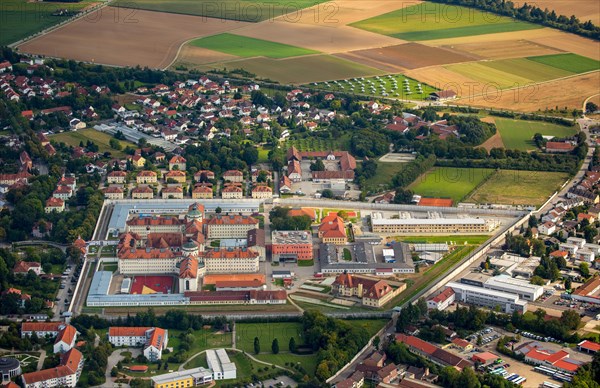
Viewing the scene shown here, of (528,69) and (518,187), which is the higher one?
(528,69)

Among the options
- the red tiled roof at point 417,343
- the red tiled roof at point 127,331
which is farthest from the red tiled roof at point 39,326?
the red tiled roof at point 417,343

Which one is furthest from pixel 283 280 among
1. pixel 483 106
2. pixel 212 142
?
pixel 483 106

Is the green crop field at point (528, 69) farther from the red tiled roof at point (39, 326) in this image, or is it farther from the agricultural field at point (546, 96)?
the red tiled roof at point (39, 326)

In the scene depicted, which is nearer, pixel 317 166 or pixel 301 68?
pixel 317 166

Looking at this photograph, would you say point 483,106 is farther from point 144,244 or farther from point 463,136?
point 144,244

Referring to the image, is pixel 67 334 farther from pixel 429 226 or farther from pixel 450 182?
pixel 450 182

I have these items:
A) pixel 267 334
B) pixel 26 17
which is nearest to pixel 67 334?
pixel 267 334

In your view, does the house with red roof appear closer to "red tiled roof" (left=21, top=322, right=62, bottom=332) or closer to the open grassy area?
"red tiled roof" (left=21, top=322, right=62, bottom=332)
